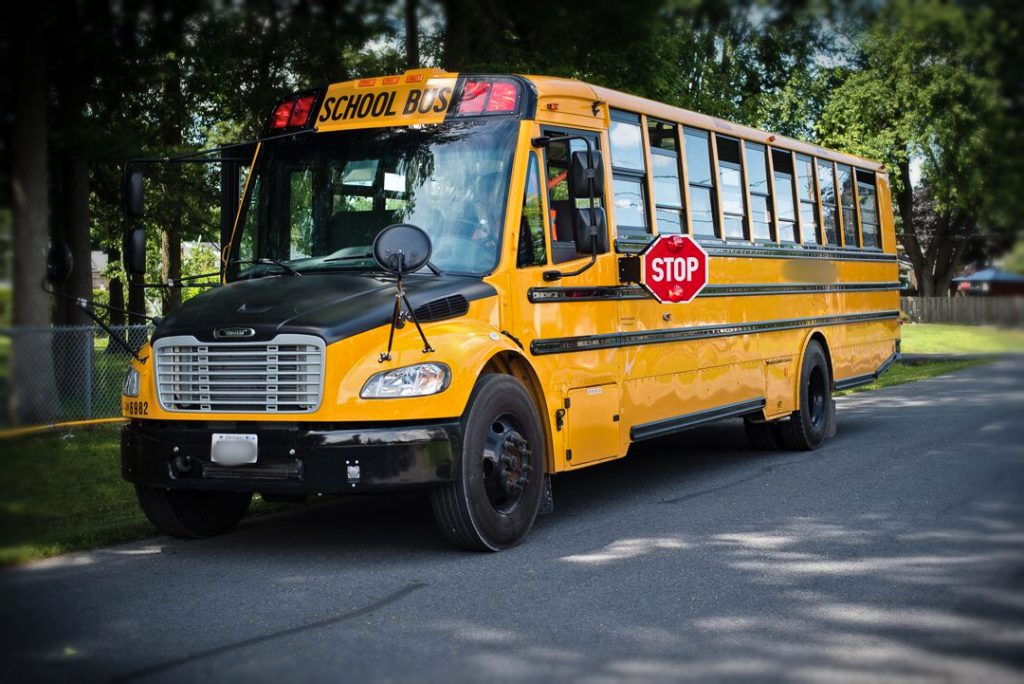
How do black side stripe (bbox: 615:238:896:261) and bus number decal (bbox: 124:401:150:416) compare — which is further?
black side stripe (bbox: 615:238:896:261)

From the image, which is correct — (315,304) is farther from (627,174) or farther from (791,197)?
(791,197)

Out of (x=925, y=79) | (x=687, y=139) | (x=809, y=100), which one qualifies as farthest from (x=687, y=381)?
(x=925, y=79)

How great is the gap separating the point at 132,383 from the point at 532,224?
246 cm

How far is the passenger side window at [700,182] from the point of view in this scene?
31.1 feet

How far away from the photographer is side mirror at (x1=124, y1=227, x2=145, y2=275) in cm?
711

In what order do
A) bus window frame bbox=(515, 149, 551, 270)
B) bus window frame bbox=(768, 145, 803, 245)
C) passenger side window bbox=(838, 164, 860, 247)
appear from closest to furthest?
bus window frame bbox=(515, 149, 551, 270), bus window frame bbox=(768, 145, 803, 245), passenger side window bbox=(838, 164, 860, 247)

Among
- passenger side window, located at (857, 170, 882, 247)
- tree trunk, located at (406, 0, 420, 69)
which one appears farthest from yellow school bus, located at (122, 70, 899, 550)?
tree trunk, located at (406, 0, 420, 69)

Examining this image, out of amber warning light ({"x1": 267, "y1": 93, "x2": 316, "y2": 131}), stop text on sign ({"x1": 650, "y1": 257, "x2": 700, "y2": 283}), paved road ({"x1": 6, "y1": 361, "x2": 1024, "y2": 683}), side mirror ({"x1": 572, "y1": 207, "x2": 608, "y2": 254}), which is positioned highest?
amber warning light ({"x1": 267, "y1": 93, "x2": 316, "y2": 131})

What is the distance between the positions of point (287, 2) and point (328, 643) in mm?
4009

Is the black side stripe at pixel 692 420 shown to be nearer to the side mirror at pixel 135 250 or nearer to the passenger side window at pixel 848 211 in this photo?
the passenger side window at pixel 848 211

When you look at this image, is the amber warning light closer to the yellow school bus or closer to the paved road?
the yellow school bus

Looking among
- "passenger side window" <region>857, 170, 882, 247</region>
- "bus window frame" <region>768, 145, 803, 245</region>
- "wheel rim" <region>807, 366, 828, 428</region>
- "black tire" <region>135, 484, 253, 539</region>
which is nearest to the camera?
"black tire" <region>135, 484, 253, 539</region>

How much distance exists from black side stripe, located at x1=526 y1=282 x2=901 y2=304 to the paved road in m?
1.43

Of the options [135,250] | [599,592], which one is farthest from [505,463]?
[135,250]
